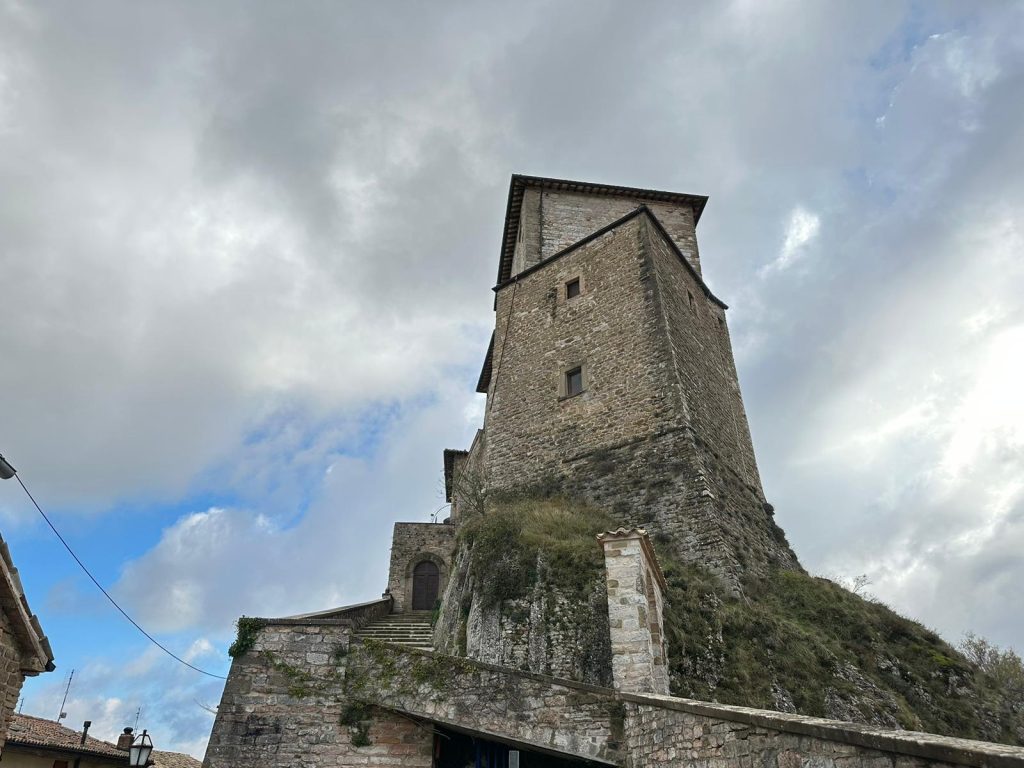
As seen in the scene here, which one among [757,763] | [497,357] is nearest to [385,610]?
[497,357]

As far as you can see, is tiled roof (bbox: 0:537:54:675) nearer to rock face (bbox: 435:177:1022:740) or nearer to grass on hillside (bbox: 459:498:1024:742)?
rock face (bbox: 435:177:1022:740)

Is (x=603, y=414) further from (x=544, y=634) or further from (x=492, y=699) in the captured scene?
(x=492, y=699)

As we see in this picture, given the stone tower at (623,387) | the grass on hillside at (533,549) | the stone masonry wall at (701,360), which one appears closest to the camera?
the grass on hillside at (533,549)

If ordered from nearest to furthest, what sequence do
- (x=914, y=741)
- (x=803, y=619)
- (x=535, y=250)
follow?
(x=914, y=741) < (x=803, y=619) < (x=535, y=250)

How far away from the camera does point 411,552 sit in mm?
22938

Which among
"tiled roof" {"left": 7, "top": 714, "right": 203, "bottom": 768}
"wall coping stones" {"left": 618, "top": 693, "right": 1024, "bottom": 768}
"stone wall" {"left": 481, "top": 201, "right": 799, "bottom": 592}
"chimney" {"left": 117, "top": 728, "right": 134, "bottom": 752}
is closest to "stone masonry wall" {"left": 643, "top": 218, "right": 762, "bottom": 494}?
"stone wall" {"left": 481, "top": 201, "right": 799, "bottom": 592}

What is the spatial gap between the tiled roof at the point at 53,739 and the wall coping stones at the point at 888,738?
587 inches

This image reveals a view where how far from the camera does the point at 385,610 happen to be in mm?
20984

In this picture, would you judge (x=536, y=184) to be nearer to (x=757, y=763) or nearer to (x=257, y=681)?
(x=257, y=681)

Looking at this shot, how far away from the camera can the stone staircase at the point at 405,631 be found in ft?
47.9

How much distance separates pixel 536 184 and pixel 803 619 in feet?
54.1

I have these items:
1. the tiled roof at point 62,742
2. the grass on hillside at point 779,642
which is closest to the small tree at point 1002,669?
the grass on hillside at point 779,642

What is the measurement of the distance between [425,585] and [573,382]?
31.1 feet

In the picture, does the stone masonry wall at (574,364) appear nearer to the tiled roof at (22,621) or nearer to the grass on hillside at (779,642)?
the grass on hillside at (779,642)
